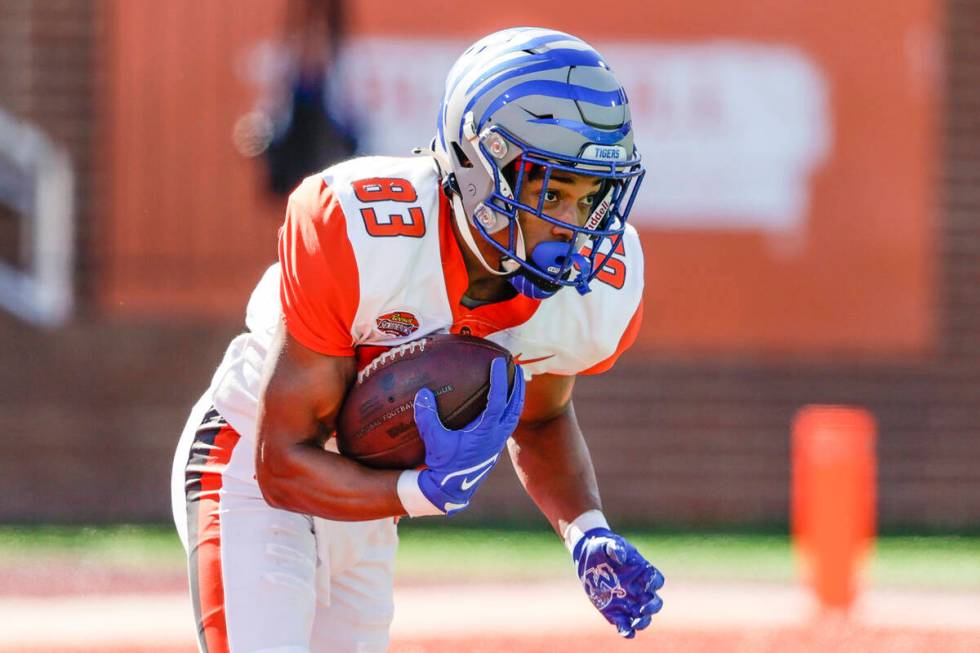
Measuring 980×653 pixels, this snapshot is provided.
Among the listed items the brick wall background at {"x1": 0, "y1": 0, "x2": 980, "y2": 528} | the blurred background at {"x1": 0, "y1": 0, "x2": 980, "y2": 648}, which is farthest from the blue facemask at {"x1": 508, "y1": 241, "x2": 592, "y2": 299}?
the brick wall background at {"x1": 0, "y1": 0, "x2": 980, "y2": 528}

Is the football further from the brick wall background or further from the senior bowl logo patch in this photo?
the brick wall background

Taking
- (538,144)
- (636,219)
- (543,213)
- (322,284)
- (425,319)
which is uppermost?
(538,144)

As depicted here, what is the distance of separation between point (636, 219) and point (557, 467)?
716 cm

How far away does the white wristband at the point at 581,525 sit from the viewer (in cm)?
360

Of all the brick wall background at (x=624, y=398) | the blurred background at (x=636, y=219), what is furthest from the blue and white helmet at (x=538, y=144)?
the brick wall background at (x=624, y=398)

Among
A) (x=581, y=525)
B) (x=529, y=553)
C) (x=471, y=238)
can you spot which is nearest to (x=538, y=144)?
(x=471, y=238)

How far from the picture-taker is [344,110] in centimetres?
1059

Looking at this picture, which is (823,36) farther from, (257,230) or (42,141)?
(42,141)

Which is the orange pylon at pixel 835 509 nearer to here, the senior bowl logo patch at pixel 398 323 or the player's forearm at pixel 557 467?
the player's forearm at pixel 557 467

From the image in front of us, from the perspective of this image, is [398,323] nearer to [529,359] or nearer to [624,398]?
[529,359]

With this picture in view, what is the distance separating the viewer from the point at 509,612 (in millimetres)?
7297

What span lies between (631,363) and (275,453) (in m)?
7.89

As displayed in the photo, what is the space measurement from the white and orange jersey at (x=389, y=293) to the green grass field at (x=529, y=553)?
4.93m

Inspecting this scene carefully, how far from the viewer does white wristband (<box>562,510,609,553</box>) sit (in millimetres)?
3604
